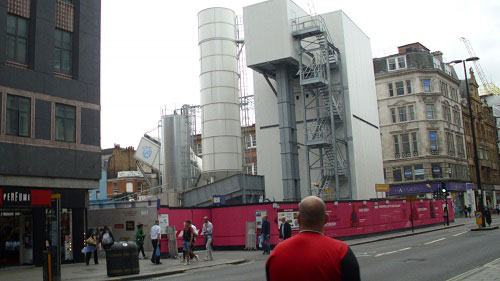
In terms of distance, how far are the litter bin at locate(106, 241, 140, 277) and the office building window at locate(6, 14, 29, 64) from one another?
11.5 metres

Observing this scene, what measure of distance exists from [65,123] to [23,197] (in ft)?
14.3

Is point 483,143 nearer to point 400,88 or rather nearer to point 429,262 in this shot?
point 400,88

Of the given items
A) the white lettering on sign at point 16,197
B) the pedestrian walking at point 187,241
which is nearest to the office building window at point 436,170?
the pedestrian walking at point 187,241

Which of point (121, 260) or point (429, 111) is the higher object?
point (429, 111)

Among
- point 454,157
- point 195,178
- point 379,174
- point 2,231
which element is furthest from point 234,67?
point 454,157

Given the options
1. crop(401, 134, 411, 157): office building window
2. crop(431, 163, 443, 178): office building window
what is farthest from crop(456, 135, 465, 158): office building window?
crop(401, 134, 411, 157): office building window

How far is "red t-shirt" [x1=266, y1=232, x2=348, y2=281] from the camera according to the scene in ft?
11.6

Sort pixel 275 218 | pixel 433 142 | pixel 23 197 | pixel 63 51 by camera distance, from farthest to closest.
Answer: pixel 433 142 < pixel 275 218 < pixel 63 51 < pixel 23 197

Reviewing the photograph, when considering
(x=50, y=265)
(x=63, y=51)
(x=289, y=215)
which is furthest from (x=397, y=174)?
(x=50, y=265)

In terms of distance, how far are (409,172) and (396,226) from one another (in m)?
28.9

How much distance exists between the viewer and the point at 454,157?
6544cm

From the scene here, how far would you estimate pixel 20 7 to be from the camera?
24016 mm

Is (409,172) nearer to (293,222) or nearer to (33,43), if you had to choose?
(293,222)

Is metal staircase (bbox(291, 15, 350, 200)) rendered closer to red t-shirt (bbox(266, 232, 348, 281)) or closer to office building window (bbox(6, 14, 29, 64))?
office building window (bbox(6, 14, 29, 64))
